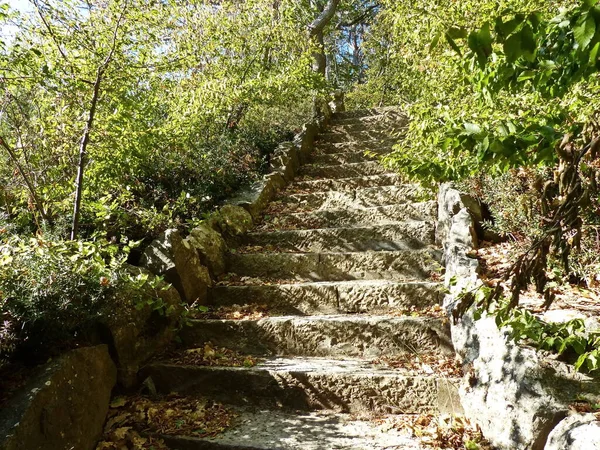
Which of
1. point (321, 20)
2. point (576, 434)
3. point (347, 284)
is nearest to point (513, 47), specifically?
point (576, 434)

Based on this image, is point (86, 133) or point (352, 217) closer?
point (86, 133)

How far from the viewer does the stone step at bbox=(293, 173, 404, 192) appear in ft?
19.3

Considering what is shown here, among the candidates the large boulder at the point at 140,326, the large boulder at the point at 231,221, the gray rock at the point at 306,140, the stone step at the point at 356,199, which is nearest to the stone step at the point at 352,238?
the large boulder at the point at 231,221

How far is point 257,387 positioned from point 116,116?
2870 millimetres

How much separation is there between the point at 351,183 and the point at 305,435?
411 cm

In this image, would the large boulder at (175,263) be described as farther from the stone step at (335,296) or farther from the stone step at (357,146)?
the stone step at (357,146)

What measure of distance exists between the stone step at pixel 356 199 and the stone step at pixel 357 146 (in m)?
1.73

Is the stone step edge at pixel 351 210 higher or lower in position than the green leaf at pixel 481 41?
lower

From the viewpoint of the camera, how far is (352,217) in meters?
5.16

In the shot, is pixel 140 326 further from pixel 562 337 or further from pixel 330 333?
pixel 562 337

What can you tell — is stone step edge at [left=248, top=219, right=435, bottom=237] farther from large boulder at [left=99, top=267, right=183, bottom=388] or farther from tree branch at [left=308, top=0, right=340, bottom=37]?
tree branch at [left=308, top=0, right=340, bottom=37]

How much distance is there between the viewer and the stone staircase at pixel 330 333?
8.90 feet

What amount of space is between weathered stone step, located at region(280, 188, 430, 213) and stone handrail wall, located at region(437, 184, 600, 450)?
8.29 ft

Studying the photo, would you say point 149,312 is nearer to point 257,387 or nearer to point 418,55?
point 257,387
